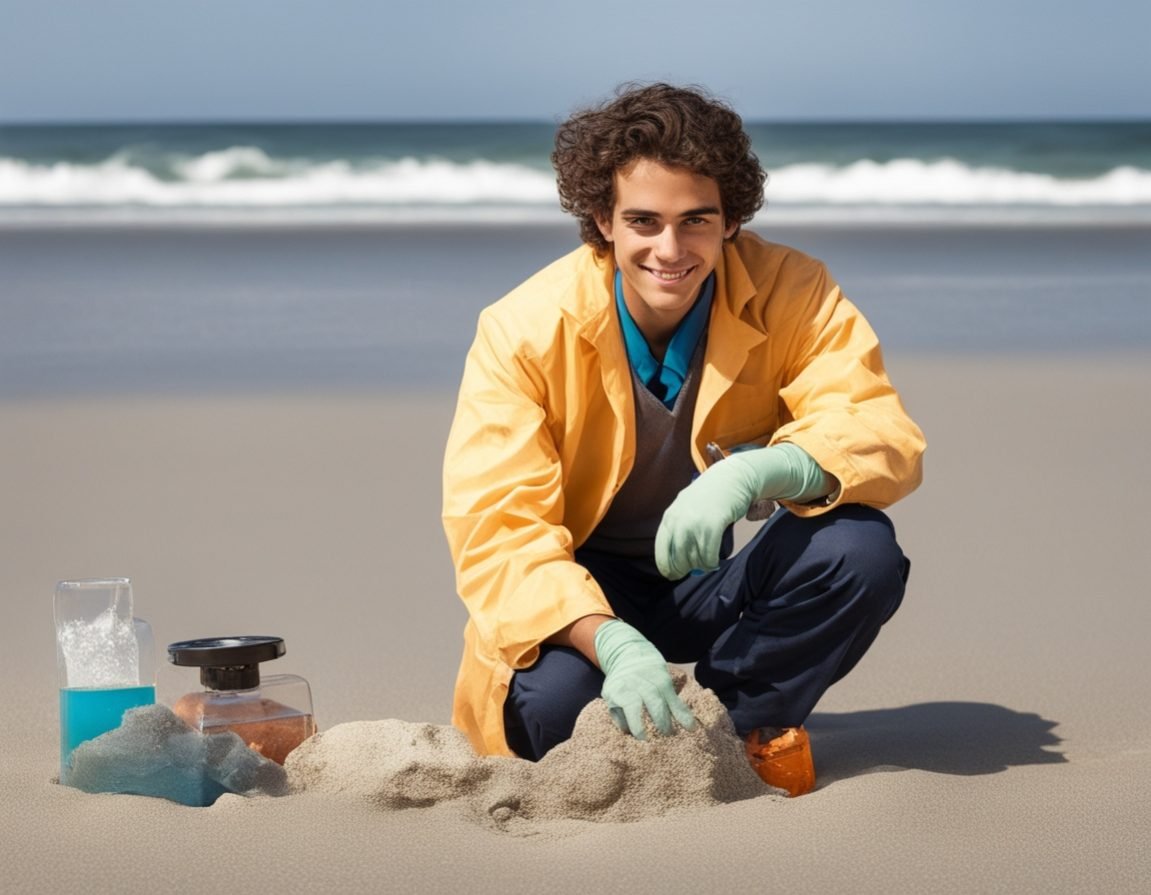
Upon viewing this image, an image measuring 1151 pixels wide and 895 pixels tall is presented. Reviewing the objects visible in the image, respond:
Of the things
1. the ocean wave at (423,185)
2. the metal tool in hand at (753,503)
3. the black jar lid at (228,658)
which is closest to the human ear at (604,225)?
the metal tool in hand at (753,503)

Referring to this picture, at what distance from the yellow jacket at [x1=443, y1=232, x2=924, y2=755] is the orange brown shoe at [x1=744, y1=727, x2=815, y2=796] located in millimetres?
364

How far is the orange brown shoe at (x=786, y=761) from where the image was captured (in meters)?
2.66

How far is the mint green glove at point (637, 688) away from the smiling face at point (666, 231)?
587 millimetres

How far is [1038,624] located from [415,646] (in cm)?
147

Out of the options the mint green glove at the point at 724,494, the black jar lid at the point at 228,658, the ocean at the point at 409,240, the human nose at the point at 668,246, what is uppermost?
the ocean at the point at 409,240

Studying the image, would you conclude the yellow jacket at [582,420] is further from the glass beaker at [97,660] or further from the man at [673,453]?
Result: the glass beaker at [97,660]

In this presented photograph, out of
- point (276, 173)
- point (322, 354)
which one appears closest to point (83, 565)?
point (322, 354)

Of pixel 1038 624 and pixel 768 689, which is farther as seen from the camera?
pixel 1038 624

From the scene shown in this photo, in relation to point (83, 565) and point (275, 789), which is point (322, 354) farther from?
point (275, 789)

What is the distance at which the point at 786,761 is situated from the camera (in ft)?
8.73

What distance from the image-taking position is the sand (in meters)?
2.26

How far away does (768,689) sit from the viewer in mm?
2723

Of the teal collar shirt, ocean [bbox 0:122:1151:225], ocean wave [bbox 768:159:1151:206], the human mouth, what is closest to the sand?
the teal collar shirt

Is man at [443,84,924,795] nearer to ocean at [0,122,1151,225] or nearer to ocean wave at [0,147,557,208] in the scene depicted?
ocean at [0,122,1151,225]
